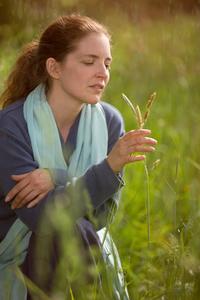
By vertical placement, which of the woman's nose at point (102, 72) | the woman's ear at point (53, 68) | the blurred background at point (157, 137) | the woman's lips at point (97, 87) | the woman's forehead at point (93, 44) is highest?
the woman's forehead at point (93, 44)

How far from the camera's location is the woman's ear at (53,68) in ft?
8.31

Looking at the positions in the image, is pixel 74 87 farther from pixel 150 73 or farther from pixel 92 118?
pixel 150 73

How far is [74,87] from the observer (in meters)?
2.45

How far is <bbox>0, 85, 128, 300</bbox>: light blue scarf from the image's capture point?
8.02 ft

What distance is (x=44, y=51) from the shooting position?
8.58ft

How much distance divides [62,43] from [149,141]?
0.64 m

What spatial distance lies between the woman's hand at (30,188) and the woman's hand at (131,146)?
0.25 metres

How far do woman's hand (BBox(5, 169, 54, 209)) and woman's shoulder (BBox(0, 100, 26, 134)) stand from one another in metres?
0.16

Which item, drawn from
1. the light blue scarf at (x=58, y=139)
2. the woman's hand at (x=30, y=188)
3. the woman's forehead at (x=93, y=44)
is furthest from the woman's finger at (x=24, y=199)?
the woman's forehead at (x=93, y=44)

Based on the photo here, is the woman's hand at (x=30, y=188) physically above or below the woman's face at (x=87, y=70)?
below

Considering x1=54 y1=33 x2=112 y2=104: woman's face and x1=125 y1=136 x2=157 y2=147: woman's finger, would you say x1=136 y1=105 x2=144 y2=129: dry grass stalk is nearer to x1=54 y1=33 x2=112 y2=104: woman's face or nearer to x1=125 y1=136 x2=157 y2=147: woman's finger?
x1=125 y1=136 x2=157 y2=147: woman's finger

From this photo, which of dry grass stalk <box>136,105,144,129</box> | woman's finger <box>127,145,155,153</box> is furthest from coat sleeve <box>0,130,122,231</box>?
dry grass stalk <box>136,105,144,129</box>

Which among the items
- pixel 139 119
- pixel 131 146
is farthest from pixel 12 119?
pixel 139 119

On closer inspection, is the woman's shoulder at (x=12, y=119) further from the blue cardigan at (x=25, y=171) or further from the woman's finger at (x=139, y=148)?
the woman's finger at (x=139, y=148)
